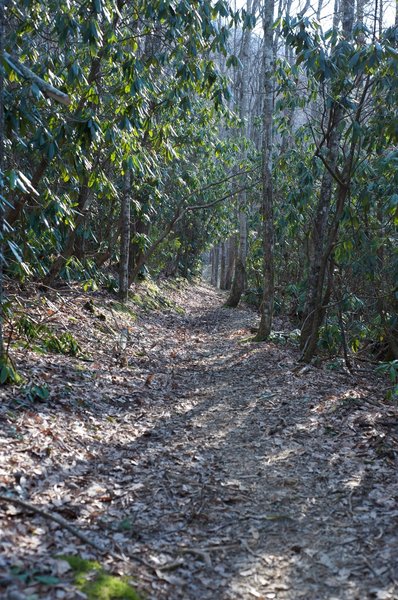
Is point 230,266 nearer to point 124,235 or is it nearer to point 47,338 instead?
point 124,235

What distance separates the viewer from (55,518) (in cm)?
326

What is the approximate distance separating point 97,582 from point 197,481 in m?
1.79

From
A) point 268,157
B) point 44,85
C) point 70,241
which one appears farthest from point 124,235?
point 44,85

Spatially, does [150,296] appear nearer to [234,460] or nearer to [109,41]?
[109,41]

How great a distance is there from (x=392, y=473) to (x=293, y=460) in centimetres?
93

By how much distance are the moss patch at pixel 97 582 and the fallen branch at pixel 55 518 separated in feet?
0.49

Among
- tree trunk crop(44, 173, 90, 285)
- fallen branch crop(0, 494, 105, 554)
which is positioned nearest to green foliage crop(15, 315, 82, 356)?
tree trunk crop(44, 173, 90, 285)

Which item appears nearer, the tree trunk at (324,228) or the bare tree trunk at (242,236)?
the tree trunk at (324,228)

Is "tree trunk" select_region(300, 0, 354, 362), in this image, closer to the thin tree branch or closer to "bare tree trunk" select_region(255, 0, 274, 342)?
"bare tree trunk" select_region(255, 0, 274, 342)

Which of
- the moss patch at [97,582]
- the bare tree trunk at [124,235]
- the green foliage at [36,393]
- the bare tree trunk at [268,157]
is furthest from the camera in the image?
the bare tree trunk at [124,235]

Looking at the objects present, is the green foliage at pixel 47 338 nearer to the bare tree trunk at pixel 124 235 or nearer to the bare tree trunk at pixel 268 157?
the bare tree trunk at pixel 268 157

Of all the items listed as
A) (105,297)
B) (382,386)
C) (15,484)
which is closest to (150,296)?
(105,297)

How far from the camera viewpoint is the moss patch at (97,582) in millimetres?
2758

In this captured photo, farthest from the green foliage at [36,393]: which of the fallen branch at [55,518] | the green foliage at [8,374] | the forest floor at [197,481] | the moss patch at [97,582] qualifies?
the moss patch at [97,582]
